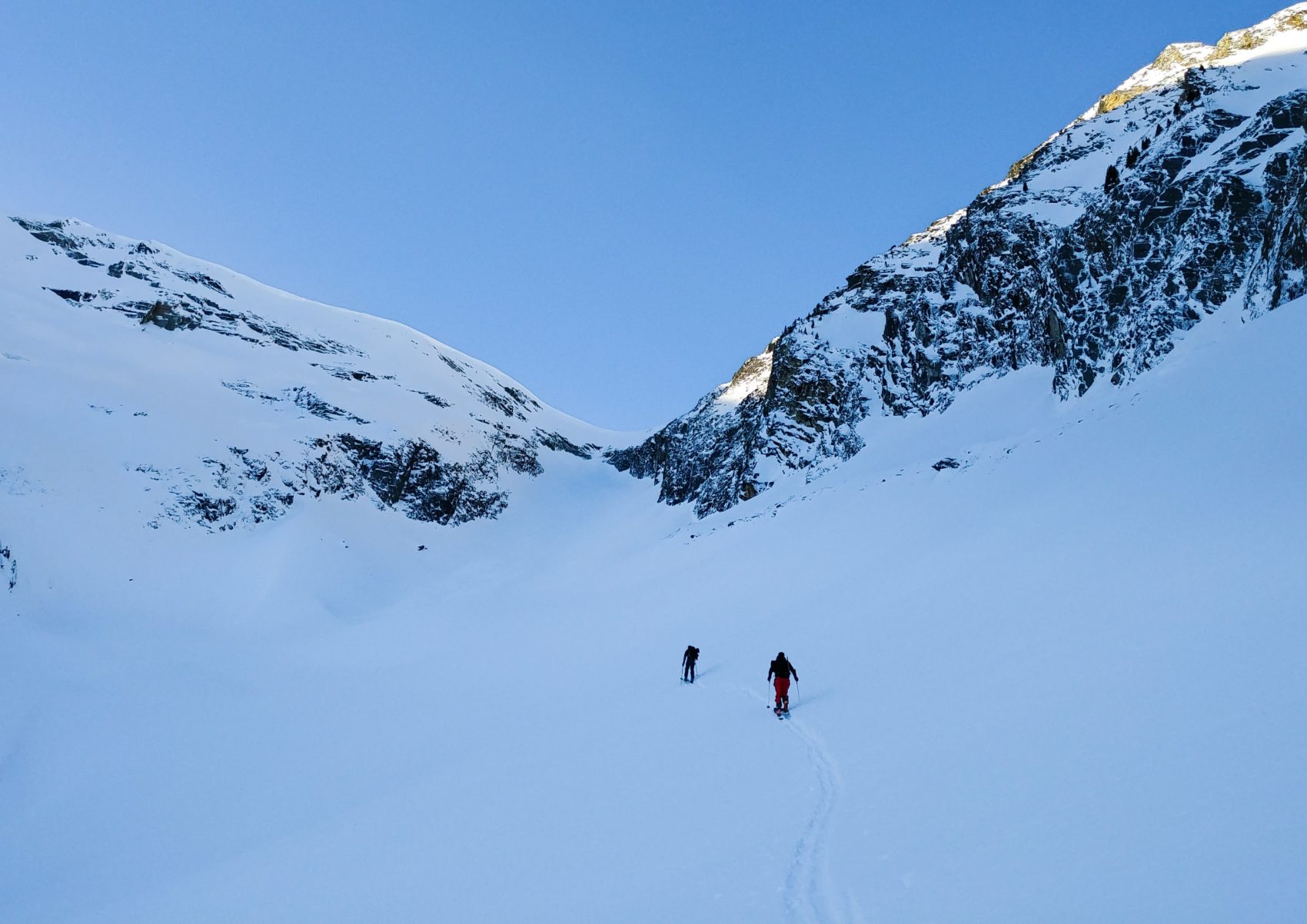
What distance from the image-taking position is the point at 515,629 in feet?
94.2

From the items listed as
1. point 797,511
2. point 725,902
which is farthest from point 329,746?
point 797,511

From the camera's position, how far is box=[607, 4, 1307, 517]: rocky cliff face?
24891mm

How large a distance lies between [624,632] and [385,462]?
41.3m

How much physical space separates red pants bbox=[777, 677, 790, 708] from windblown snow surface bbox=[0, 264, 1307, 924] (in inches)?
23.2

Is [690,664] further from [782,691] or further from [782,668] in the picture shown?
[782,691]

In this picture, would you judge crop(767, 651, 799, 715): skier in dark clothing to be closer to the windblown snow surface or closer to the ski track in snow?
the windblown snow surface

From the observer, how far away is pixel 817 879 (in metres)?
5.05

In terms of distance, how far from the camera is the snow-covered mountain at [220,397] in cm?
3972

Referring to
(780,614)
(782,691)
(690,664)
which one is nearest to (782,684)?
(782,691)

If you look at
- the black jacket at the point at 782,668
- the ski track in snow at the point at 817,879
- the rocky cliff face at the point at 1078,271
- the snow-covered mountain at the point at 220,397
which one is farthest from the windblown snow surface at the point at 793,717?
the snow-covered mountain at the point at 220,397

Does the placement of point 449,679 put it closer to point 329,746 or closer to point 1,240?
point 329,746

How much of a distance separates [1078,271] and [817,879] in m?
35.9

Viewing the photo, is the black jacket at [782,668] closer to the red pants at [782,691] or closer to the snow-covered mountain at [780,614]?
the red pants at [782,691]

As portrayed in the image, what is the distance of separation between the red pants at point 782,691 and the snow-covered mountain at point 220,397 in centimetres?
4076
